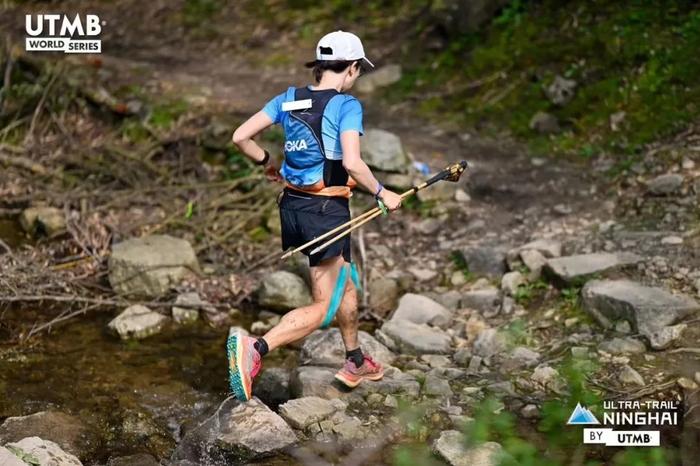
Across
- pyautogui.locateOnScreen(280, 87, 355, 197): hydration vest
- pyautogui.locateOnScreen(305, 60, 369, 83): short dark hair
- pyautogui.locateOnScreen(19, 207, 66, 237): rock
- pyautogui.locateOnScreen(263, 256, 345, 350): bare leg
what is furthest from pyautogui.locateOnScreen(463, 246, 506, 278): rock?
pyautogui.locateOnScreen(19, 207, 66, 237): rock

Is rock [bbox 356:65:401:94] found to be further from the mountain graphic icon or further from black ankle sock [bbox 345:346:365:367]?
the mountain graphic icon

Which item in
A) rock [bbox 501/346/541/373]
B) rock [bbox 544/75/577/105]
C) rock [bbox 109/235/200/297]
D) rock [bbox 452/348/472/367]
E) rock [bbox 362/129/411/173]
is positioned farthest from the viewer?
rock [bbox 544/75/577/105]

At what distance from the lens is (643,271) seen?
6719 millimetres

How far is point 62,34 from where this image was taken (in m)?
13.7

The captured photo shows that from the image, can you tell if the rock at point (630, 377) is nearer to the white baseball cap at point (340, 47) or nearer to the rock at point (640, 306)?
the rock at point (640, 306)

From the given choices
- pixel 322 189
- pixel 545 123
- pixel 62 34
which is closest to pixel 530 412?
pixel 322 189

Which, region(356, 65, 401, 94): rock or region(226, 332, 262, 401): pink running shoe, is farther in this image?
region(356, 65, 401, 94): rock

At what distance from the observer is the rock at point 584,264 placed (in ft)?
22.3

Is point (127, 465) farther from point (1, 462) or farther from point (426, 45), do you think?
point (426, 45)

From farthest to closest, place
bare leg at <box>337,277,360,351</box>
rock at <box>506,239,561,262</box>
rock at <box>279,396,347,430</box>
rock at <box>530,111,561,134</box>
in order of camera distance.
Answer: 1. rock at <box>530,111,561,134</box>
2. rock at <box>506,239,561,262</box>
3. bare leg at <box>337,277,360,351</box>
4. rock at <box>279,396,347,430</box>

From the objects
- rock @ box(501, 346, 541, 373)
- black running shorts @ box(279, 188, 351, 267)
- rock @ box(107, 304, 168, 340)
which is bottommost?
rock @ box(501, 346, 541, 373)

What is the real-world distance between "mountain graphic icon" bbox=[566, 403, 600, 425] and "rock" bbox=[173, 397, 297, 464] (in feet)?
5.36

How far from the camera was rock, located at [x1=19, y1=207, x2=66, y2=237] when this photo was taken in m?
8.89

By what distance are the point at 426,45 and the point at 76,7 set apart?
782 centimetres
